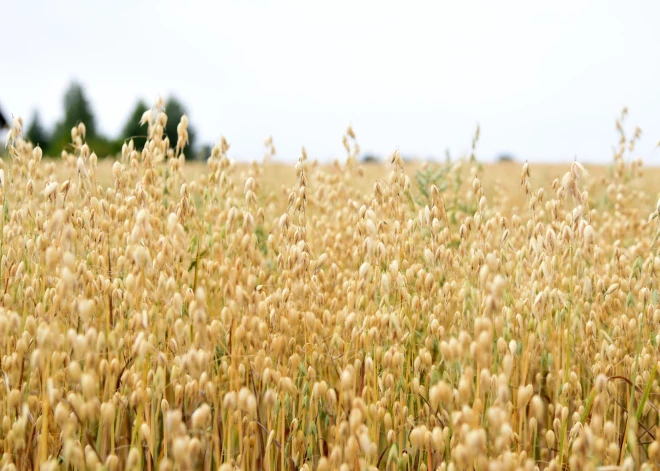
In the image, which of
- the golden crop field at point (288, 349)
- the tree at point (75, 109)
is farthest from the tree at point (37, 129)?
the golden crop field at point (288, 349)

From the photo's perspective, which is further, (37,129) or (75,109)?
(75,109)

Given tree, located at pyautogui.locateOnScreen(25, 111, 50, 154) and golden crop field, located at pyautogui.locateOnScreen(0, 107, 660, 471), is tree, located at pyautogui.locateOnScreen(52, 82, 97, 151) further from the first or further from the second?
golden crop field, located at pyautogui.locateOnScreen(0, 107, 660, 471)

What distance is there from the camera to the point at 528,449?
2.03m

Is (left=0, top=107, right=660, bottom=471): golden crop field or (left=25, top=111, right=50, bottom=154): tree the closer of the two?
(left=0, top=107, right=660, bottom=471): golden crop field

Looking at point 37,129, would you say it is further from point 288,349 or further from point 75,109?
point 288,349

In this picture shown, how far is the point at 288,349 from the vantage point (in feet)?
6.33

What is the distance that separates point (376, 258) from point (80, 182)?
1106 mm

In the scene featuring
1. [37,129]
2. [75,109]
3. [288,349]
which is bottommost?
[288,349]

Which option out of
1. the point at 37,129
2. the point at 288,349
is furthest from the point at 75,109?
the point at 288,349

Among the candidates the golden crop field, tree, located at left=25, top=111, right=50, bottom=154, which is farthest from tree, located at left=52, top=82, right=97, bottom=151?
the golden crop field

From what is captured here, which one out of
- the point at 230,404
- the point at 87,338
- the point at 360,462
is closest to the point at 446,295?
the point at 360,462

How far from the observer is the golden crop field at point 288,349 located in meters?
1.38

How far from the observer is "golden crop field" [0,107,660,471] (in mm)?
1376

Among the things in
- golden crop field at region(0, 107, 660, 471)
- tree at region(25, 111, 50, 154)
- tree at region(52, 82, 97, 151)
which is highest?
tree at region(52, 82, 97, 151)
